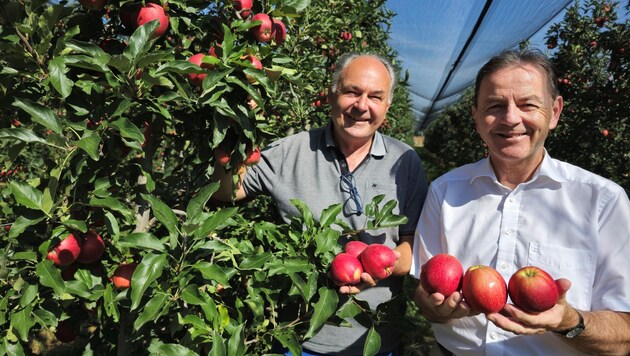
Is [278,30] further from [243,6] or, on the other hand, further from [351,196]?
[351,196]

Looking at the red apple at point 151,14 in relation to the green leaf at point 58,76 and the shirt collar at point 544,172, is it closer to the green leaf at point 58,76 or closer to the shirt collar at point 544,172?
the green leaf at point 58,76

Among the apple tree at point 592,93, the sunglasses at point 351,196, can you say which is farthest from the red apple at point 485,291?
the apple tree at point 592,93

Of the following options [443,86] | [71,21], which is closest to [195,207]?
[71,21]

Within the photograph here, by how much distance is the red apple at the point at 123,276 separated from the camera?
4.34ft

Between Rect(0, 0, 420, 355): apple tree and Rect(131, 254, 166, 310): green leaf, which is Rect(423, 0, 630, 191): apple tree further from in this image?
Rect(131, 254, 166, 310): green leaf

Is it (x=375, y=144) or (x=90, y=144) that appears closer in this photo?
(x=90, y=144)

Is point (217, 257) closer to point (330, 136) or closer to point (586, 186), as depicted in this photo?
point (330, 136)

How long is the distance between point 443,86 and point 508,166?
17.9 meters

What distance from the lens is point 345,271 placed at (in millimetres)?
1368

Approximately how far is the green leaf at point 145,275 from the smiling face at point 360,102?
97cm

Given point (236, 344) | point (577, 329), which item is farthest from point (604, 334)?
point (236, 344)

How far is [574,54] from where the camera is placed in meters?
5.35

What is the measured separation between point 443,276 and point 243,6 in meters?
0.98

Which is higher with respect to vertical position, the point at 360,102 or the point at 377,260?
the point at 360,102
